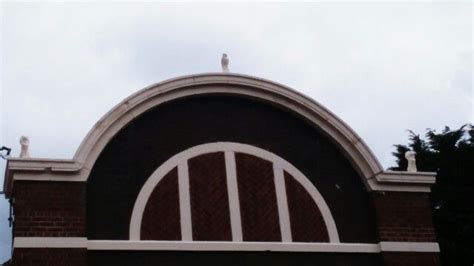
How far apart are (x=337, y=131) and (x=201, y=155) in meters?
2.84

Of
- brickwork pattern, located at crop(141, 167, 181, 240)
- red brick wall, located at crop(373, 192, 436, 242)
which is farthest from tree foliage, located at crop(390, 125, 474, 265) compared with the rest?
brickwork pattern, located at crop(141, 167, 181, 240)

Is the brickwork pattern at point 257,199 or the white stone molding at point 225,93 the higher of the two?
the white stone molding at point 225,93

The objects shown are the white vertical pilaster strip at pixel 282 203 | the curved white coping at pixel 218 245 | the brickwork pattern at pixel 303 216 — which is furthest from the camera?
the brickwork pattern at pixel 303 216

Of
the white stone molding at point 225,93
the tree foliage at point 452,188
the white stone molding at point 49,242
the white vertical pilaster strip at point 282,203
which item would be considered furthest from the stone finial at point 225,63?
the tree foliage at point 452,188

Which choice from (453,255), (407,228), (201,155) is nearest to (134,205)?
(201,155)

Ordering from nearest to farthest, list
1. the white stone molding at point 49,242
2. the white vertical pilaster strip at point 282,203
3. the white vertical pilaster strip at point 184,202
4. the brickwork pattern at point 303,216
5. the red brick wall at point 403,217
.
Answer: the white stone molding at point 49,242, the white vertical pilaster strip at point 184,202, the white vertical pilaster strip at point 282,203, the brickwork pattern at point 303,216, the red brick wall at point 403,217

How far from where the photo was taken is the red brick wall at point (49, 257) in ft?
37.8

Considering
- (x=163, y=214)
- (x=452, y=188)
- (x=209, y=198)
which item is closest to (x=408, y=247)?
(x=209, y=198)

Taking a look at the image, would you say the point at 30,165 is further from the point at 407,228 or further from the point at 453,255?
the point at 453,255

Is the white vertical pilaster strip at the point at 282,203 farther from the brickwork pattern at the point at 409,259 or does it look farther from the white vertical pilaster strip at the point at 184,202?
the brickwork pattern at the point at 409,259

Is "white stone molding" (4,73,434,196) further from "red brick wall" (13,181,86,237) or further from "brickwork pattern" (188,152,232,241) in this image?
"brickwork pattern" (188,152,232,241)

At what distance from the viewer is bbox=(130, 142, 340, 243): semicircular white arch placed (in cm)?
1260

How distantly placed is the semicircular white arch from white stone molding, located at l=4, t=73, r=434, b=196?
1026 millimetres

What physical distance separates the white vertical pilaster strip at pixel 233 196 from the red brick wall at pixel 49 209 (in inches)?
106
